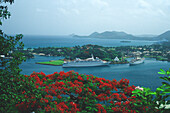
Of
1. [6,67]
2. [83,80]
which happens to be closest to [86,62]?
[83,80]

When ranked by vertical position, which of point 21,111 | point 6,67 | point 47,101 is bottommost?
point 21,111

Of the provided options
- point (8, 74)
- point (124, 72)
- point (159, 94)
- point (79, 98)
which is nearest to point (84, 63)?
point (124, 72)

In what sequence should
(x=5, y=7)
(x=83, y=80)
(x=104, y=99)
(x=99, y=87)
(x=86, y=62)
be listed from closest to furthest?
(x=5, y=7)
(x=104, y=99)
(x=99, y=87)
(x=83, y=80)
(x=86, y=62)

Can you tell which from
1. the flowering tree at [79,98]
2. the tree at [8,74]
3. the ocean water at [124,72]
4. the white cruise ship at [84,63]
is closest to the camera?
the tree at [8,74]

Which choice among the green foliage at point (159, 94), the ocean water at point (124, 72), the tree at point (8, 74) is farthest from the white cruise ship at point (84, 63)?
the green foliage at point (159, 94)

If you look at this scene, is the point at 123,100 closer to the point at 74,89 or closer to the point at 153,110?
the point at 74,89

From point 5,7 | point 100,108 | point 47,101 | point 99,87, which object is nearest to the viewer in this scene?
point 5,7

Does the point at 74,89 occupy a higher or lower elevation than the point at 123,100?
higher

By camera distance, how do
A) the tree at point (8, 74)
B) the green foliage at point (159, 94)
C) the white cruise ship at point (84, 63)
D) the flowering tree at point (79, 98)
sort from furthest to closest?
1. the white cruise ship at point (84, 63)
2. the flowering tree at point (79, 98)
3. the tree at point (8, 74)
4. the green foliage at point (159, 94)

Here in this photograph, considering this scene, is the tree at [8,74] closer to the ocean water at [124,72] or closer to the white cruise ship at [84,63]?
the ocean water at [124,72]

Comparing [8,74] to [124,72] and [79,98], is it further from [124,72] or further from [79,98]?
[124,72]

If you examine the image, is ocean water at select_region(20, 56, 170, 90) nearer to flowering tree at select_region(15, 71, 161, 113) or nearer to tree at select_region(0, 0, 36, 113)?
flowering tree at select_region(15, 71, 161, 113)
